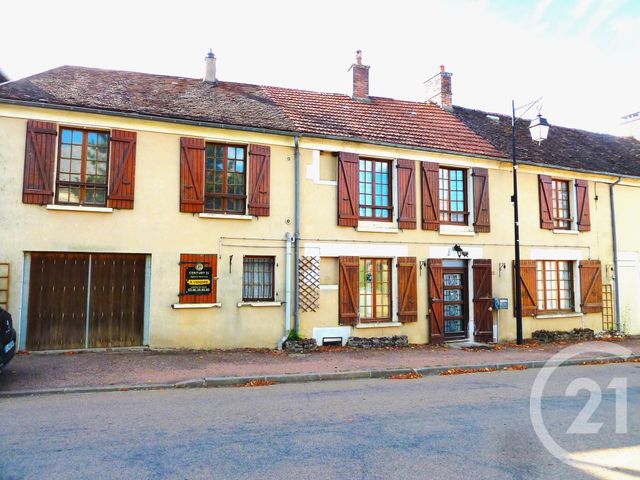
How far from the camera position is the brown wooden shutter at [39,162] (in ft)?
33.8

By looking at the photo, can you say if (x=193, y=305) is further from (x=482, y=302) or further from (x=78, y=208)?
(x=482, y=302)

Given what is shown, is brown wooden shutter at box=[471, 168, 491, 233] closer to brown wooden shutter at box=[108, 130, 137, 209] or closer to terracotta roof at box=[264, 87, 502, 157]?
terracotta roof at box=[264, 87, 502, 157]

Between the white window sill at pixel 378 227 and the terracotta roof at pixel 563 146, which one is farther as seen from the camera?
the terracotta roof at pixel 563 146

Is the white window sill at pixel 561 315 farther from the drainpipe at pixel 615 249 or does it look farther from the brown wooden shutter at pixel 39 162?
the brown wooden shutter at pixel 39 162

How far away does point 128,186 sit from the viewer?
10953mm

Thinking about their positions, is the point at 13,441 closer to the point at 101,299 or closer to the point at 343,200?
the point at 101,299

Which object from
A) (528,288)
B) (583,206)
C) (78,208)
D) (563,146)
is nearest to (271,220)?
(78,208)

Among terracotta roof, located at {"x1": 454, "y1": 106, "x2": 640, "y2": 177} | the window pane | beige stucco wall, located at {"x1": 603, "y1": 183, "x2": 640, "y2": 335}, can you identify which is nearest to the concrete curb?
the window pane

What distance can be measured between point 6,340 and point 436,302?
1024 centimetres

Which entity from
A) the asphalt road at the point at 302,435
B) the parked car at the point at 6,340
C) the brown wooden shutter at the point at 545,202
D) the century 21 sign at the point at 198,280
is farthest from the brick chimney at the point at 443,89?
the parked car at the point at 6,340

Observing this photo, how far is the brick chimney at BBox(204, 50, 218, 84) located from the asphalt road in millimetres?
10483

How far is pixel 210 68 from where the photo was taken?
1475cm

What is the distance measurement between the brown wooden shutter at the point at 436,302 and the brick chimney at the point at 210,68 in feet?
29.1

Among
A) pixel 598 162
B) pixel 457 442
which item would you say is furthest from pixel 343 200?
pixel 598 162
